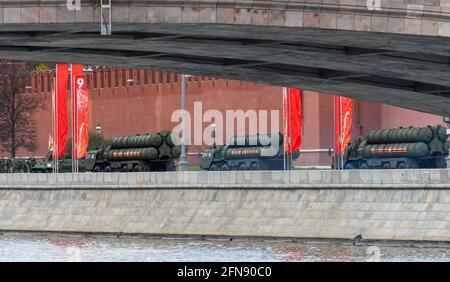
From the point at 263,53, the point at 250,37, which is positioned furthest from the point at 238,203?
the point at 250,37

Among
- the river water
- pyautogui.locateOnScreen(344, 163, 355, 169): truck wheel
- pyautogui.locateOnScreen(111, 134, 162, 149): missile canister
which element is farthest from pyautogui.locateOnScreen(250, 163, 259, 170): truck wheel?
the river water

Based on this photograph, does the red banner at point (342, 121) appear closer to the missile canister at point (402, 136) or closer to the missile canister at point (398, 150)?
the missile canister at point (398, 150)

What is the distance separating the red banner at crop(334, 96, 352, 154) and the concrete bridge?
2050cm

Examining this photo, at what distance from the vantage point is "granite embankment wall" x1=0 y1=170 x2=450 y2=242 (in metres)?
46.0

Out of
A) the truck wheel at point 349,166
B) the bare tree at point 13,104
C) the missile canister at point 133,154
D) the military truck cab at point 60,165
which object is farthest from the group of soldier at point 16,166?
the truck wheel at point 349,166

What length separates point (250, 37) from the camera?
108ft

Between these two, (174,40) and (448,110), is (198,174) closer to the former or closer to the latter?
(448,110)

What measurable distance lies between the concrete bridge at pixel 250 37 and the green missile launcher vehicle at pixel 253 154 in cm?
3850

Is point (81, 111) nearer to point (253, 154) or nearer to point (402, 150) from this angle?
point (402, 150)

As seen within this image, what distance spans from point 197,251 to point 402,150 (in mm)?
27001

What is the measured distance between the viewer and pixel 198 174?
5344 centimetres

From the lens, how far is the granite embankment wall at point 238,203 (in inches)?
1810

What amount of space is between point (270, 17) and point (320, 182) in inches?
716
